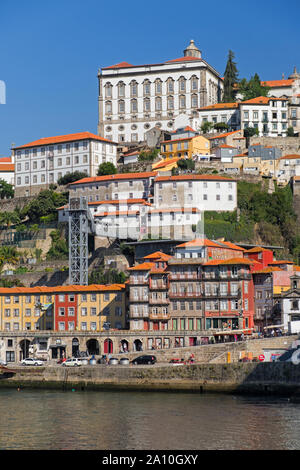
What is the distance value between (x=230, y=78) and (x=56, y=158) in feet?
103

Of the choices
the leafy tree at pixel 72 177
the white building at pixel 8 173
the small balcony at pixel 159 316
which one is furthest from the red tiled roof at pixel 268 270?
the white building at pixel 8 173

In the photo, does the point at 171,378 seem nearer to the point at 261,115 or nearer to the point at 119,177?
the point at 119,177

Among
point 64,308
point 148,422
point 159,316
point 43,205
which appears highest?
point 43,205

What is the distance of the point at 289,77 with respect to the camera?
138m

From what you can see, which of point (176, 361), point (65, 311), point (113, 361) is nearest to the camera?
point (176, 361)

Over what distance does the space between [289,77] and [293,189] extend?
126ft

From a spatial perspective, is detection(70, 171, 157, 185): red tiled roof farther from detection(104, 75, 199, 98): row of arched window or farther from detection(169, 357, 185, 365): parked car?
detection(169, 357, 185, 365): parked car

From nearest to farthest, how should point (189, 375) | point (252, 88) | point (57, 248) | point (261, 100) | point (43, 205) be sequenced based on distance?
point (189, 375) < point (57, 248) < point (43, 205) < point (261, 100) < point (252, 88)

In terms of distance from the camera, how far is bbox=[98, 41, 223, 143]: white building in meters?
129

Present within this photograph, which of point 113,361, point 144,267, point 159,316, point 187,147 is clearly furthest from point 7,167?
point 113,361

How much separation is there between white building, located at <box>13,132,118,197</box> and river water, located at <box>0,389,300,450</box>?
58.4 m

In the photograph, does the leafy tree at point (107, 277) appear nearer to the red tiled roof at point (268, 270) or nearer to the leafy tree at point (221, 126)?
the red tiled roof at point (268, 270)

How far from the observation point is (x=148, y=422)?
50844 millimetres

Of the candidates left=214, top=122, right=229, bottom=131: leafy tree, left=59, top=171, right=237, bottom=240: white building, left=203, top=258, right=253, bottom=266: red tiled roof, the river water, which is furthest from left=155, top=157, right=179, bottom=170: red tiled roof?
the river water
